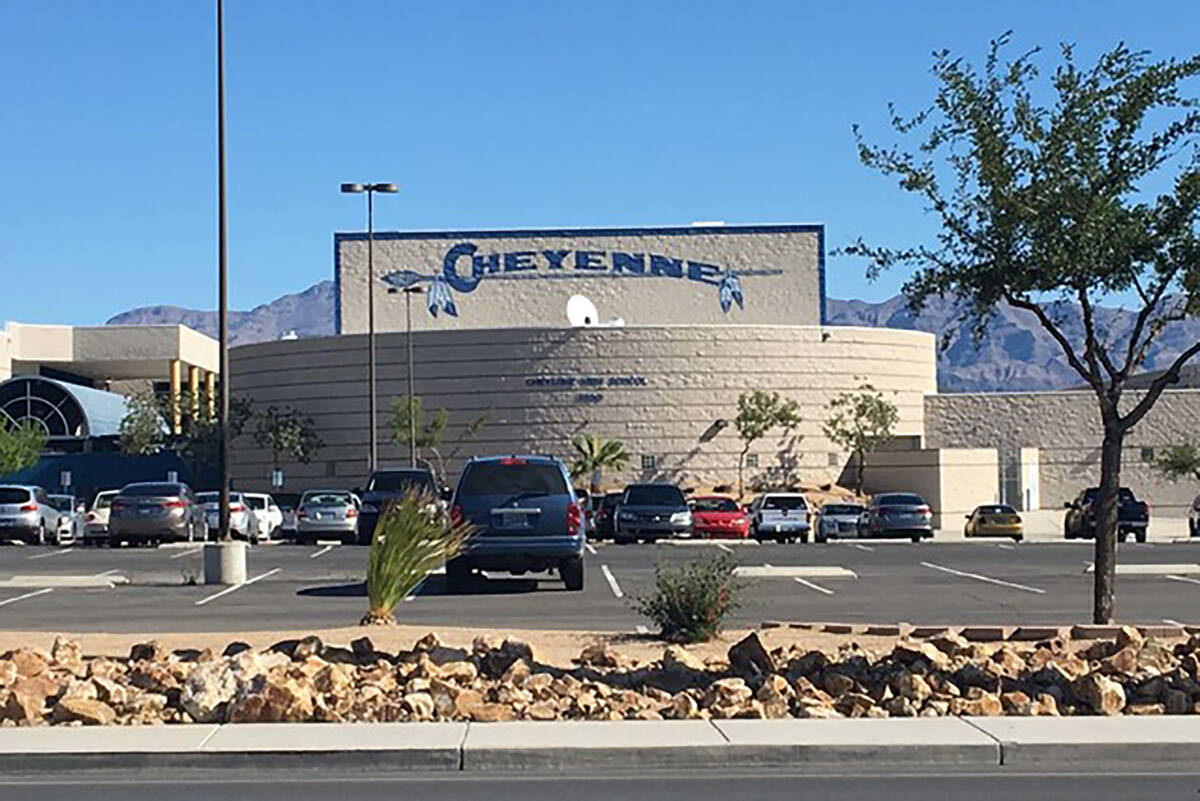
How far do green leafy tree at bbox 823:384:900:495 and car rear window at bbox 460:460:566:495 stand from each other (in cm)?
5448

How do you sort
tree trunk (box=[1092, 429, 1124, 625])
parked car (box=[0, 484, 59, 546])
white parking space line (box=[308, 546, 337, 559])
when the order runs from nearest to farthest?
1. tree trunk (box=[1092, 429, 1124, 625])
2. white parking space line (box=[308, 546, 337, 559])
3. parked car (box=[0, 484, 59, 546])

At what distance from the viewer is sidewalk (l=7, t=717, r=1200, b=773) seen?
11758 mm

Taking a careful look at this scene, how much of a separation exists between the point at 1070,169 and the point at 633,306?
77.4 meters

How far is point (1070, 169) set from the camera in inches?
642

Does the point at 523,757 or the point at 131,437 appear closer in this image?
the point at 523,757

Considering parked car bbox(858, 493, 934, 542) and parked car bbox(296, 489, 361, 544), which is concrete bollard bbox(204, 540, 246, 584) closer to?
parked car bbox(296, 489, 361, 544)

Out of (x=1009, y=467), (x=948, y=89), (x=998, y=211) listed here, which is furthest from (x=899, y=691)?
(x=1009, y=467)

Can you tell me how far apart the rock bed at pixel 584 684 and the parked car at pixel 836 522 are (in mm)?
36966

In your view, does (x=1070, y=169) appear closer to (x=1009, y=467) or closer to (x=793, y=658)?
(x=793, y=658)

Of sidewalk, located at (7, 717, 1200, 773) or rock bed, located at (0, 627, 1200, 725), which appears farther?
rock bed, located at (0, 627, 1200, 725)

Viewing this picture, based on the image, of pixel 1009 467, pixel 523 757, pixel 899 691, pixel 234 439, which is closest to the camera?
pixel 523 757

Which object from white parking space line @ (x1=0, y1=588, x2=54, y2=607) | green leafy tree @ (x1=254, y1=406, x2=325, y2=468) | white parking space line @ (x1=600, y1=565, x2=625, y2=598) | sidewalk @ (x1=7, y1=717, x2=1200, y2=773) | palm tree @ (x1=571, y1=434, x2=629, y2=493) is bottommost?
white parking space line @ (x1=600, y1=565, x2=625, y2=598)

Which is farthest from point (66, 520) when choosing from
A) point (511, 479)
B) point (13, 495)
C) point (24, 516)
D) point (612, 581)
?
point (511, 479)

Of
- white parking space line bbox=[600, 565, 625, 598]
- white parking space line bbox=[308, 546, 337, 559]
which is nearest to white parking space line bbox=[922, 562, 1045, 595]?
white parking space line bbox=[600, 565, 625, 598]
